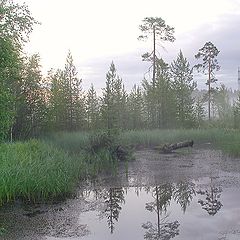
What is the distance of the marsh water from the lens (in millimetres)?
6648

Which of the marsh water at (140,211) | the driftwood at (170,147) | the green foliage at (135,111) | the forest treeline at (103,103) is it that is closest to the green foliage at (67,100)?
the forest treeline at (103,103)

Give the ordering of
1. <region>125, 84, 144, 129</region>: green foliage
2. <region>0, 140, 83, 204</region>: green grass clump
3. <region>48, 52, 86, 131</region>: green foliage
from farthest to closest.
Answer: <region>125, 84, 144, 129</region>: green foliage → <region>48, 52, 86, 131</region>: green foliage → <region>0, 140, 83, 204</region>: green grass clump

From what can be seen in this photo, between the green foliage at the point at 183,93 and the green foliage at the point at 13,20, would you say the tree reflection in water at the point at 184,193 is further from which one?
the green foliage at the point at 183,93

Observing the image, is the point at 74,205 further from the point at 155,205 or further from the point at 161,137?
the point at 161,137

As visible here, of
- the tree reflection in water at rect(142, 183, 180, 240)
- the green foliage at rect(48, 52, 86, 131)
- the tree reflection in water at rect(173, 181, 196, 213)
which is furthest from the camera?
the green foliage at rect(48, 52, 86, 131)

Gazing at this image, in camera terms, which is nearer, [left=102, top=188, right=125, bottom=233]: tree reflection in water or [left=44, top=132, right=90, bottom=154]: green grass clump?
[left=102, top=188, right=125, bottom=233]: tree reflection in water

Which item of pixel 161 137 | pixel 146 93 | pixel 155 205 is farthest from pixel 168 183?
pixel 146 93

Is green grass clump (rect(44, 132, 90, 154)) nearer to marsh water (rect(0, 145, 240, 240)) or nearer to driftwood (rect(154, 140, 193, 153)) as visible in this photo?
driftwood (rect(154, 140, 193, 153))

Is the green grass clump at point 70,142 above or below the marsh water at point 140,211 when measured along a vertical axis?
above

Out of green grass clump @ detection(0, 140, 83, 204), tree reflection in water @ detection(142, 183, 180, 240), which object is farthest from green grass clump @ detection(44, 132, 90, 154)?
tree reflection in water @ detection(142, 183, 180, 240)

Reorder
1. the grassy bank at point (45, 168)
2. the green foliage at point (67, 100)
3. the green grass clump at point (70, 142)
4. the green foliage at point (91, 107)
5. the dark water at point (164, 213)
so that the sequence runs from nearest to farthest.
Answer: the dark water at point (164, 213)
the grassy bank at point (45, 168)
the green grass clump at point (70, 142)
the green foliage at point (67, 100)
the green foliage at point (91, 107)

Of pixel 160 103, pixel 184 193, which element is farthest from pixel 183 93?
pixel 184 193

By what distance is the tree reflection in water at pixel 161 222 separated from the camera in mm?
6448

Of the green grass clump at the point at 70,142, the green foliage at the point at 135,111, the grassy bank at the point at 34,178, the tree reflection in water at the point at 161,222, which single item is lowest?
the tree reflection in water at the point at 161,222
